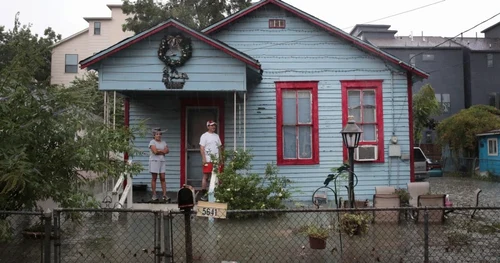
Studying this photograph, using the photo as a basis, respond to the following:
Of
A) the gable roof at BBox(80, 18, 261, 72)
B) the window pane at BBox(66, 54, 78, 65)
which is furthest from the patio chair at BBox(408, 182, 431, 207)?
the window pane at BBox(66, 54, 78, 65)

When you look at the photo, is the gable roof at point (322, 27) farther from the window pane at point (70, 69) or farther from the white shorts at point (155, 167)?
the window pane at point (70, 69)

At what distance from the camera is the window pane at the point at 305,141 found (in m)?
12.5

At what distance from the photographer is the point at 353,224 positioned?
753 cm

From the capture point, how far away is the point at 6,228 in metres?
5.23

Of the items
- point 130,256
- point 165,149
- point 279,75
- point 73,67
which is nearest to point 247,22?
point 279,75

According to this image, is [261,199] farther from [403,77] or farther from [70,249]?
[403,77]

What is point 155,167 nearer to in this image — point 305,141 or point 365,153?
point 305,141

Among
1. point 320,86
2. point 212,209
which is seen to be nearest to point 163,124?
point 320,86

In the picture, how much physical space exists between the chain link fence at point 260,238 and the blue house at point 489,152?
62.3 ft

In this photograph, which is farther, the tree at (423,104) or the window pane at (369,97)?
the tree at (423,104)

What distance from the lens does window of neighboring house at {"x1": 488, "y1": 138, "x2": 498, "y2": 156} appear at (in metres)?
26.7

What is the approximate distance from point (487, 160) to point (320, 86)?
18.5 metres

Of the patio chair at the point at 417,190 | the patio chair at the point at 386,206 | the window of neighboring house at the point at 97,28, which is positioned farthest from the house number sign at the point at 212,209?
the window of neighboring house at the point at 97,28

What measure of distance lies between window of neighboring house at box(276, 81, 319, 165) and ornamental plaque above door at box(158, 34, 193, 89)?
3.02 metres
